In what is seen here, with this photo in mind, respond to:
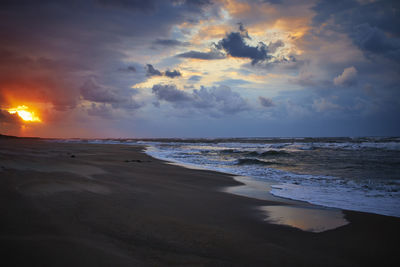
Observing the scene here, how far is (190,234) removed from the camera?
3174mm

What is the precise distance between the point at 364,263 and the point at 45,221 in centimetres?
414

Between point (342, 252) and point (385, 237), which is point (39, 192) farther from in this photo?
point (385, 237)

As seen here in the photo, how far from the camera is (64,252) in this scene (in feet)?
7.93

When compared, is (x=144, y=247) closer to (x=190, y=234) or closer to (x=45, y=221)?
(x=190, y=234)

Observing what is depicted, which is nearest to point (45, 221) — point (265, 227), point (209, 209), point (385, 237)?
point (209, 209)

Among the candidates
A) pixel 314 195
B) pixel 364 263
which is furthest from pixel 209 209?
pixel 314 195

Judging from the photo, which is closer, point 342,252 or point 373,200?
point 342,252

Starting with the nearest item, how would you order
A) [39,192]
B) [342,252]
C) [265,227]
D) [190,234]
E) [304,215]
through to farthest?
[342,252]
[190,234]
[265,227]
[304,215]
[39,192]

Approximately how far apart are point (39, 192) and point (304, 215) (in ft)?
17.8

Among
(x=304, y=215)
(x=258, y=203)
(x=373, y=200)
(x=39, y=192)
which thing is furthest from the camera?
(x=373, y=200)

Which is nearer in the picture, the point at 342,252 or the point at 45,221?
the point at 342,252

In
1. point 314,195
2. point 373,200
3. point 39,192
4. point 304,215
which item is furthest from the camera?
point 314,195

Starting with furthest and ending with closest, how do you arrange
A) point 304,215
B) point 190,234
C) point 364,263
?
point 304,215, point 190,234, point 364,263

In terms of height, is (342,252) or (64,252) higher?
(64,252)
